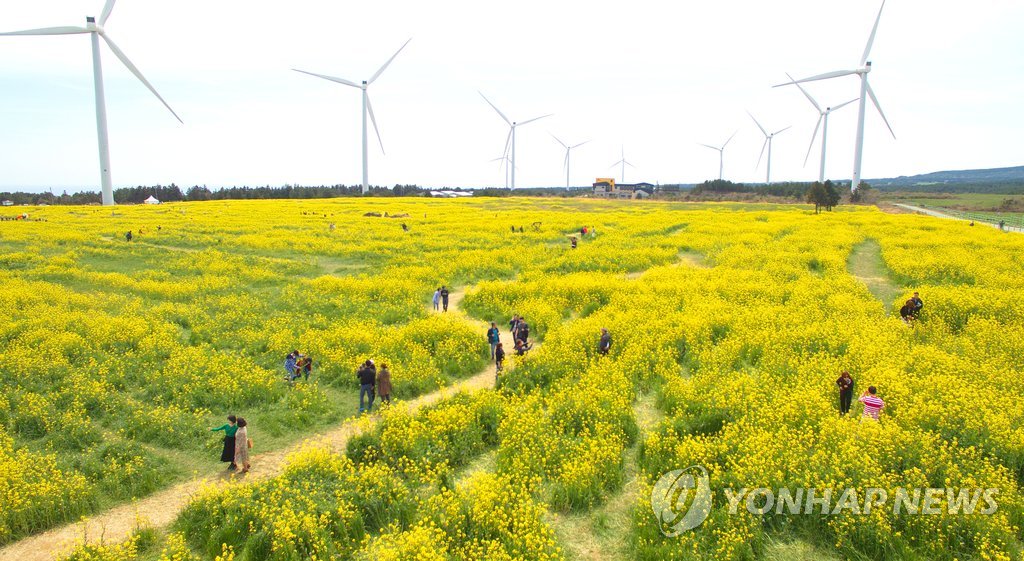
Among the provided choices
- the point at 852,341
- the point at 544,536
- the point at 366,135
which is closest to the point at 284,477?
the point at 544,536

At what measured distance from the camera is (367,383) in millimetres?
14656

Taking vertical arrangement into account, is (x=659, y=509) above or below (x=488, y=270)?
below

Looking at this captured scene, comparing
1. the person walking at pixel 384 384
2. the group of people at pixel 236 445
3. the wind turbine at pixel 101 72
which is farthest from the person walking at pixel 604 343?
the wind turbine at pixel 101 72

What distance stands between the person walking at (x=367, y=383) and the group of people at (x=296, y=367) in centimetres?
281

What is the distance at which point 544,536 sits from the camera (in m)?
9.30

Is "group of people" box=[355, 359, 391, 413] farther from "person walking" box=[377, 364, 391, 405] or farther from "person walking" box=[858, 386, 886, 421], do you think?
"person walking" box=[858, 386, 886, 421]

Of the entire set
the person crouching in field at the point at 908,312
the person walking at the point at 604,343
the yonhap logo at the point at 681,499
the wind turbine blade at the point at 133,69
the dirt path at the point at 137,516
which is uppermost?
the wind turbine blade at the point at 133,69

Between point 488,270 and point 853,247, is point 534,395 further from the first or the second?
point 853,247

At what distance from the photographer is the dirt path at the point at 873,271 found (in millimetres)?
26875

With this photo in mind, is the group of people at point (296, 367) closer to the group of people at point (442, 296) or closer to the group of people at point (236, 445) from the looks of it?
the group of people at point (236, 445)

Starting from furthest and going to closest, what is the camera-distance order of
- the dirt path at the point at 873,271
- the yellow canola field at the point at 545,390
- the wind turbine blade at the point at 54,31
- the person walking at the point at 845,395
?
the wind turbine blade at the point at 54,31 < the dirt path at the point at 873,271 < the person walking at the point at 845,395 < the yellow canola field at the point at 545,390

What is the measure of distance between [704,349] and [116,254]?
39837 millimetres

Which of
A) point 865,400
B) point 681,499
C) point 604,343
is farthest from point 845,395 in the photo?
point 604,343

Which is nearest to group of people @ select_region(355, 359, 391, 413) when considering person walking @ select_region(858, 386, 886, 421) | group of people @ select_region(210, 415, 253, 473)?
group of people @ select_region(210, 415, 253, 473)
